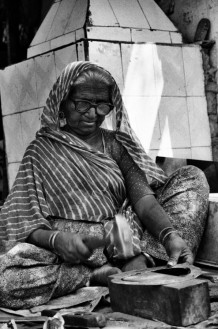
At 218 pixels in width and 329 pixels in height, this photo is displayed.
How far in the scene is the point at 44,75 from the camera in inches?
227

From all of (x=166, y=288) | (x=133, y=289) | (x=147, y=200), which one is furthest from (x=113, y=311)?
(x=147, y=200)

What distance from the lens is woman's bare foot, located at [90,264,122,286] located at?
371 cm

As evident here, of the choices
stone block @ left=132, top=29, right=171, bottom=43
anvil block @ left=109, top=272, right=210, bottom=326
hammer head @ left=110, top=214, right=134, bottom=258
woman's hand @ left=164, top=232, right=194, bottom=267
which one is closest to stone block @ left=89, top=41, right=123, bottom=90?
stone block @ left=132, top=29, right=171, bottom=43

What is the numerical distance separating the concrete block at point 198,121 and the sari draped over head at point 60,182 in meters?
1.82

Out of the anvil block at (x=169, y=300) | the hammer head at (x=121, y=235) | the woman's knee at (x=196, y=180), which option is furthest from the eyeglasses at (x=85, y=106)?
the anvil block at (x=169, y=300)

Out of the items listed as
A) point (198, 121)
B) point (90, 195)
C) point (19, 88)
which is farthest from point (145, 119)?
point (90, 195)

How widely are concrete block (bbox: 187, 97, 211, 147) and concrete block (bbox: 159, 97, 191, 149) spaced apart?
58 mm

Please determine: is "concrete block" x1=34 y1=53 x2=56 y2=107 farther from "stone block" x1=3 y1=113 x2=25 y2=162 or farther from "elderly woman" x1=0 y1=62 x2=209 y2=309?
"elderly woman" x1=0 y1=62 x2=209 y2=309

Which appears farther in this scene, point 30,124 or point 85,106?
point 30,124

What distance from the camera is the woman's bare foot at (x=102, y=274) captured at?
3.71 m

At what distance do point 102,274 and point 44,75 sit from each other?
102 inches

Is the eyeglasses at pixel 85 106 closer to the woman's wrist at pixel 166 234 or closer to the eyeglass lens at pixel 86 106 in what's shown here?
the eyeglass lens at pixel 86 106

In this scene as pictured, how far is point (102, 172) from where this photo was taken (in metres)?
4.08

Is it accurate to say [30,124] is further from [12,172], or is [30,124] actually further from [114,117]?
[114,117]
